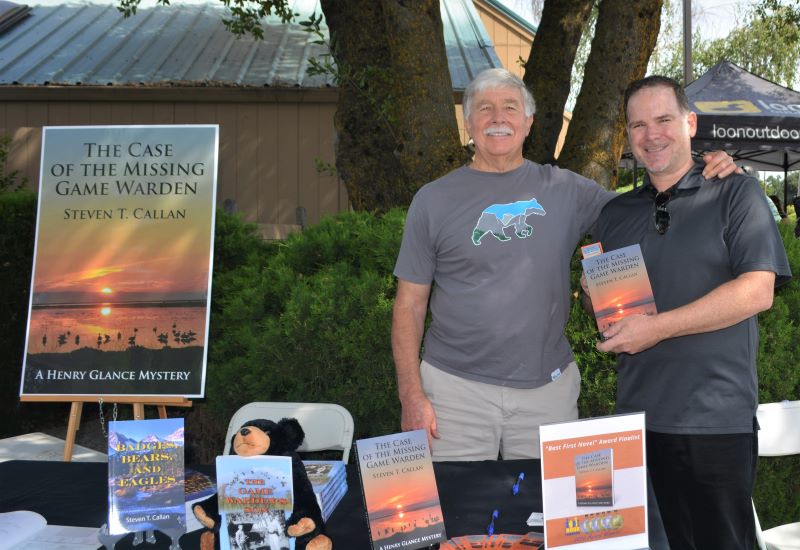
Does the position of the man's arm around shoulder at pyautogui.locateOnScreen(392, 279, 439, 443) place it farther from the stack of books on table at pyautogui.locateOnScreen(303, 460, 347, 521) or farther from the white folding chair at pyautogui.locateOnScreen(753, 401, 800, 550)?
the white folding chair at pyautogui.locateOnScreen(753, 401, 800, 550)

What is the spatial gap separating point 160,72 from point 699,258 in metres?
8.97

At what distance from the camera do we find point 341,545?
1.84 metres

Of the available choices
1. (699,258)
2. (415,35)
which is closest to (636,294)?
(699,258)

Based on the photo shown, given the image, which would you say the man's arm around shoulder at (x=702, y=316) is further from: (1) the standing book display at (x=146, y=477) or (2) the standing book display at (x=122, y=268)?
(2) the standing book display at (x=122, y=268)

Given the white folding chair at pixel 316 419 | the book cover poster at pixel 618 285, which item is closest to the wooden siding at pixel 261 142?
the white folding chair at pixel 316 419

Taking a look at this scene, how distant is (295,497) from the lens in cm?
173

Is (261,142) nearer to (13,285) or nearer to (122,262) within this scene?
(13,285)

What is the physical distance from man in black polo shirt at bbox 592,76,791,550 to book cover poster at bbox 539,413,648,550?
0.46 metres

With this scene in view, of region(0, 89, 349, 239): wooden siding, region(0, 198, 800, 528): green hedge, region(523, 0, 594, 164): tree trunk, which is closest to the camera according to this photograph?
region(0, 198, 800, 528): green hedge

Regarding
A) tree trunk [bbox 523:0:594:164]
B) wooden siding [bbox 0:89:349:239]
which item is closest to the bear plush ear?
tree trunk [bbox 523:0:594:164]

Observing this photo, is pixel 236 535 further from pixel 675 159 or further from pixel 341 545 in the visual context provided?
pixel 675 159

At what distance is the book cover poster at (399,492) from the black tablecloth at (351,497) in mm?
157

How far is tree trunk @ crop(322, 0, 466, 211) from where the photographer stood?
435cm

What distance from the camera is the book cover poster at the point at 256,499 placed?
168cm
